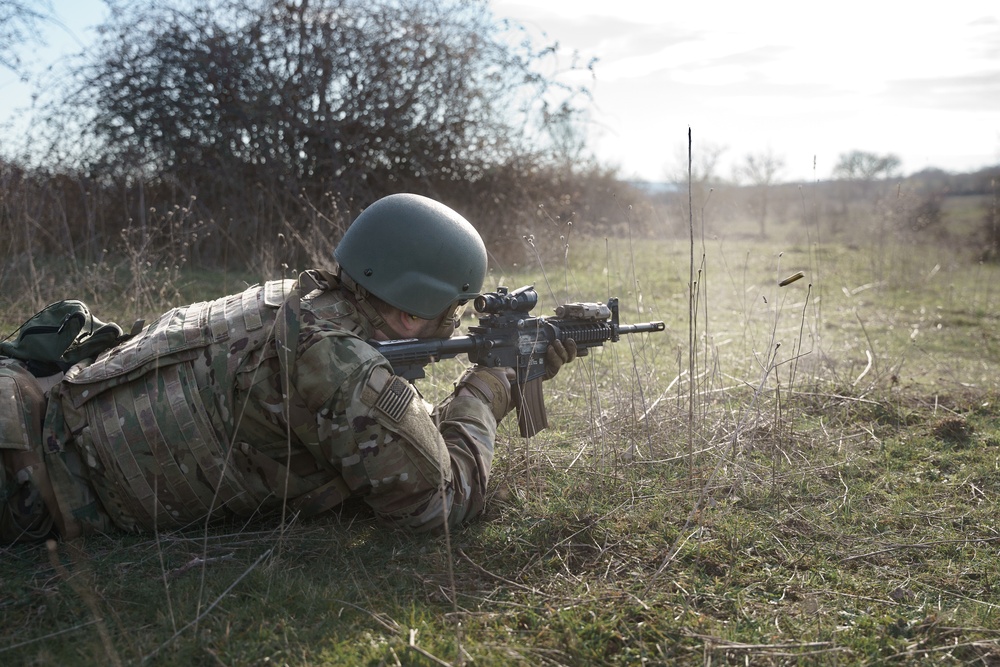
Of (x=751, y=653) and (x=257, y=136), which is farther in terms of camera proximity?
(x=257, y=136)

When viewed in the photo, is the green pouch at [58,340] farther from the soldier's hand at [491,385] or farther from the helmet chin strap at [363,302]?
the soldier's hand at [491,385]

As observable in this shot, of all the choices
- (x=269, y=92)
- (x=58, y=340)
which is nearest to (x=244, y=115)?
(x=269, y=92)

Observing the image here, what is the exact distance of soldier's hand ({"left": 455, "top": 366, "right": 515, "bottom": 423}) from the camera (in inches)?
141

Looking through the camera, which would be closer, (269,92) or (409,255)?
(409,255)

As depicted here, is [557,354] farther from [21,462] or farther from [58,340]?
[21,462]

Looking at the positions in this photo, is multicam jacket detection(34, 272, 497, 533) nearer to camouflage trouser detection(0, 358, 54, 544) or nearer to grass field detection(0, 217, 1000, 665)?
camouflage trouser detection(0, 358, 54, 544)

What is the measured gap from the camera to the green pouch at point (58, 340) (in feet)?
10.3

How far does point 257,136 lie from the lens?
1070 cm

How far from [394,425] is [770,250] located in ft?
49.2

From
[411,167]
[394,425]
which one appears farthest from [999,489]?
[411,167]

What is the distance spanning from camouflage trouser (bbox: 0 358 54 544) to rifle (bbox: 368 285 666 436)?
1.43 meters

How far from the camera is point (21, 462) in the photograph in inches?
111

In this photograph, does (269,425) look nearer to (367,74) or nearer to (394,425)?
(394,425)

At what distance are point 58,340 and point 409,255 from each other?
147 centimetres
